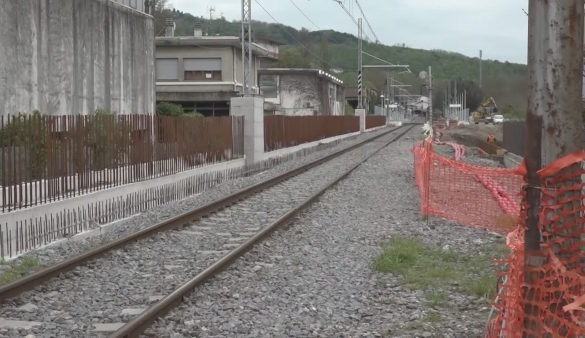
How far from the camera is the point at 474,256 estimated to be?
9.63 m

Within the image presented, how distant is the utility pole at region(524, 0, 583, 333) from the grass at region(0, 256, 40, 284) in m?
5.94

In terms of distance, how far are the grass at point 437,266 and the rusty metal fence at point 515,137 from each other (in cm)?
1491

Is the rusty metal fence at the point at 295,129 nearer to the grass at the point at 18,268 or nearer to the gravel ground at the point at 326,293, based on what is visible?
the gravel ground at the point at 326,293

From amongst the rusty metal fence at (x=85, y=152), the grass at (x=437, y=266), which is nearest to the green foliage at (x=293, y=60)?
the rusty metal fence at (x=85, y=152)

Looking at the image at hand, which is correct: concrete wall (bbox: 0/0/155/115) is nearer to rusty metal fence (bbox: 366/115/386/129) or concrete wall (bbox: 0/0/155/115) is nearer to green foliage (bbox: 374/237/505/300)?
green foliage (bbox: 374/237/505/300)

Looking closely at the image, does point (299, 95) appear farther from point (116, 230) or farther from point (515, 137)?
point (116, 230)

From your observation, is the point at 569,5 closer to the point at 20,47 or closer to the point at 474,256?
the point at 474,256

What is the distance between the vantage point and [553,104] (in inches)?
175

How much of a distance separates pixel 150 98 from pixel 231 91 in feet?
85.8

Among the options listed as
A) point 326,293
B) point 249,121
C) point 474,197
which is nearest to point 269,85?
point 249,121

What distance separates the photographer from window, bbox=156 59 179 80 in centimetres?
5288

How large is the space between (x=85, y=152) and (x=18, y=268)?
16.4 ft

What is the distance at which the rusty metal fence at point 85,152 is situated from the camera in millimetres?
10852

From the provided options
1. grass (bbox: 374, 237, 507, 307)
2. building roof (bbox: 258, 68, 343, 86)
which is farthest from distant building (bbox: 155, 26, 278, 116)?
grass (bbox: 374, 237, 507, 307)
